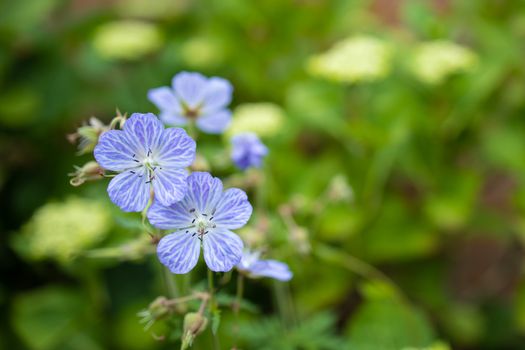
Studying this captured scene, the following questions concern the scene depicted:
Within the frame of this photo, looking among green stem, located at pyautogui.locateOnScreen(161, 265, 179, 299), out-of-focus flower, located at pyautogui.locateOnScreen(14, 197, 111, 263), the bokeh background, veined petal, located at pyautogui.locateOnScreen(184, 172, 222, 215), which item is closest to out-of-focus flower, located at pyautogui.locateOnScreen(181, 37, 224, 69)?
the bokeh background

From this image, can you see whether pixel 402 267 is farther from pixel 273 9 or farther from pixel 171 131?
pixel 171 131

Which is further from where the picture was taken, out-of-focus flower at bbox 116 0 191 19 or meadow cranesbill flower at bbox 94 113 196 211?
out-of-focus flower at bbox 116 0 191 19

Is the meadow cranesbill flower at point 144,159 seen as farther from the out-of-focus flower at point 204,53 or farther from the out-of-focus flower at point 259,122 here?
the out-of-focus flower at point 204,53

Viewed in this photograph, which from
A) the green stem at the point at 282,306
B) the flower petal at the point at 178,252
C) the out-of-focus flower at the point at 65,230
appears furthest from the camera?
the out-of-focus flower at the point at 65,230

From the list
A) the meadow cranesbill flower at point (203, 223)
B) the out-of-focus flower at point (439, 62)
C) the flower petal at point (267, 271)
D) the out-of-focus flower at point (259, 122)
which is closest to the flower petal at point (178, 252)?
the meadow cranesbill flower at point (203, 223)

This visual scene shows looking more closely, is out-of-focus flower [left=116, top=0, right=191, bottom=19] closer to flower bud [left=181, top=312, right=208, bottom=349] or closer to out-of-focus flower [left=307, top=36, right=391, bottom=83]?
out-of-focus flower [left=307, top=36, right=391, bottom=83]

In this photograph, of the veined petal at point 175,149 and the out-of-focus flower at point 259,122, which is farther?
the out-of-focus flower at point 259,122

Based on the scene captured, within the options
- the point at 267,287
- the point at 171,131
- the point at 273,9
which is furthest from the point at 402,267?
the point at 171,131
